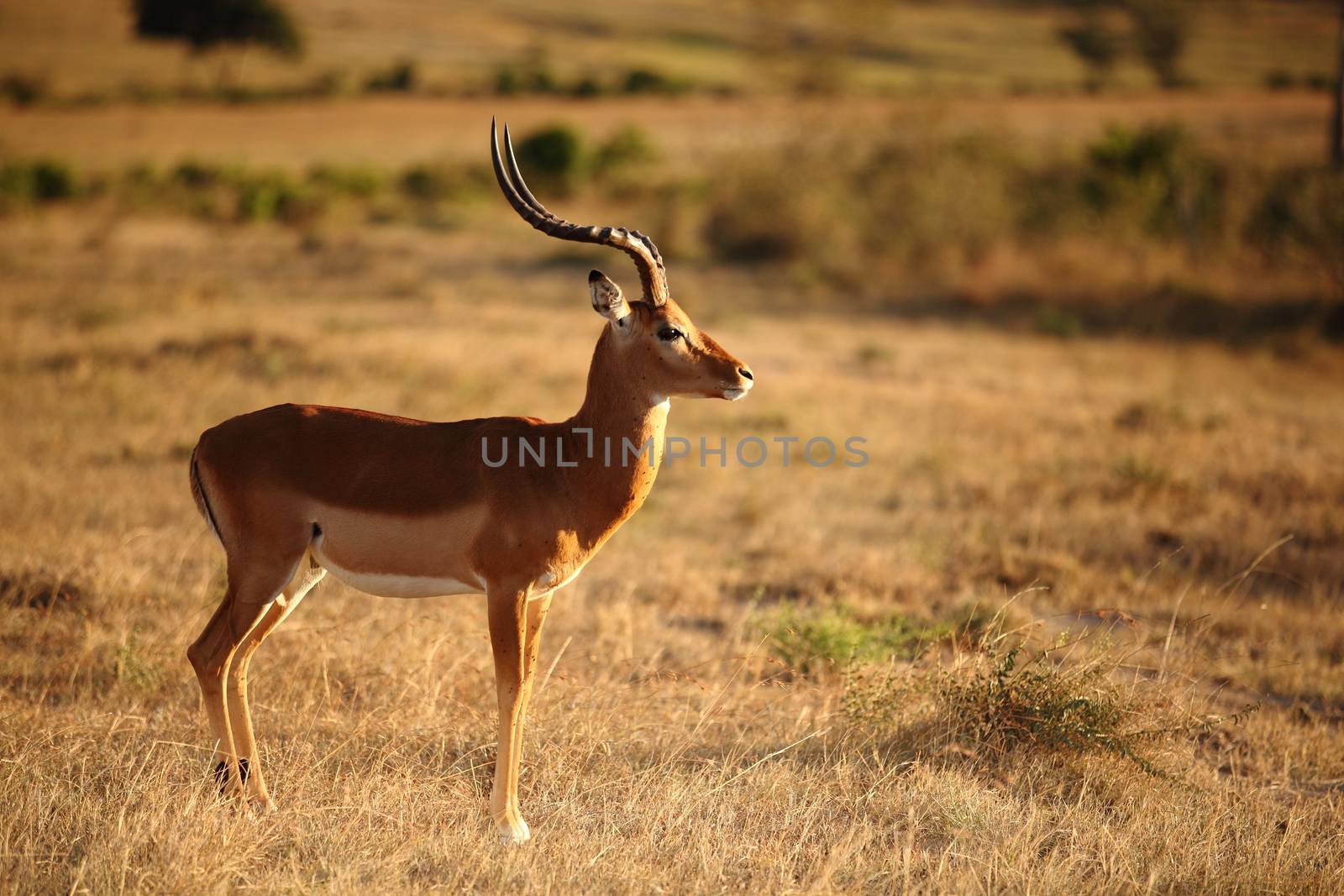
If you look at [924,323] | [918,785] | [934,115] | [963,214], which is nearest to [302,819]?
[918,785]

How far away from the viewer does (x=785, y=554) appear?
27.3 feet

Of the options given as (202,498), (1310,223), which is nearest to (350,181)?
(1310,223)

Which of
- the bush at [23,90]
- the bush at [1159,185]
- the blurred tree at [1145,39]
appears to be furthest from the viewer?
the blurred tree at [1145,39]

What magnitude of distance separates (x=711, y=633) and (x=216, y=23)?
5900 cm

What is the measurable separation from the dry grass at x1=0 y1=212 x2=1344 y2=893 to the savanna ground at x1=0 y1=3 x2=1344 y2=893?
28 mm

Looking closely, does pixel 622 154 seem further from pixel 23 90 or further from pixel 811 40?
pixel 23 90

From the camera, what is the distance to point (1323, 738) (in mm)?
5645

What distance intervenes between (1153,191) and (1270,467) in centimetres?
1132

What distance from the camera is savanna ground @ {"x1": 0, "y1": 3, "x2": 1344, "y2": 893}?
4375mm

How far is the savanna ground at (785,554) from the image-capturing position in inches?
172

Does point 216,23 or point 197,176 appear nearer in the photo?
point 197,176

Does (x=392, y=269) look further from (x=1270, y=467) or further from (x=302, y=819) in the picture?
(x=302, y=819)

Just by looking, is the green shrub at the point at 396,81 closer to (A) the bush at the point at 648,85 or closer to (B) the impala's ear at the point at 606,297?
(A) the bush at the point at 648,85

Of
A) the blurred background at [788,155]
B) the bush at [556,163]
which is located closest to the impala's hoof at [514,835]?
the blurred background at [788,155]
